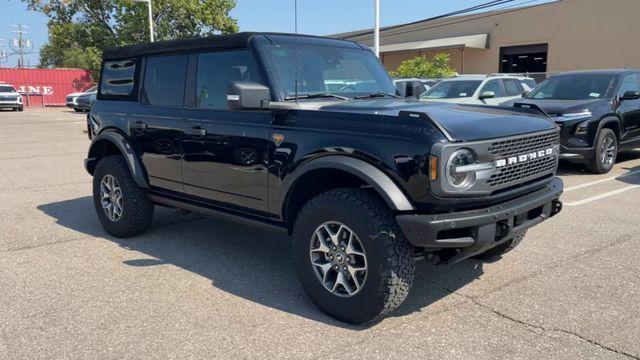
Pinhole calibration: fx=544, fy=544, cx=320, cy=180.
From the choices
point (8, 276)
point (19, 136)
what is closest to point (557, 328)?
point (8, 276)

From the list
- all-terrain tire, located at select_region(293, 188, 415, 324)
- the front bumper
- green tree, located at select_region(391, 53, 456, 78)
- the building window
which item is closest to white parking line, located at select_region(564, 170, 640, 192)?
the front bumper

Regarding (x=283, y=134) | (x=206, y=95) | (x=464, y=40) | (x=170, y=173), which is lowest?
(x=170, y=173)

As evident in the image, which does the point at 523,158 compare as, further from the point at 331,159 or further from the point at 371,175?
the point at 331,159

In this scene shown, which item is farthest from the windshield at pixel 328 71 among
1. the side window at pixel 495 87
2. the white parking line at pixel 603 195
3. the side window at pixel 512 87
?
the side window at pixel 512 87

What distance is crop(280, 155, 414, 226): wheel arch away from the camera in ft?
10.6

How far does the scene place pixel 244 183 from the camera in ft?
13.6

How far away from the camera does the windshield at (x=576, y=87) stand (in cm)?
952

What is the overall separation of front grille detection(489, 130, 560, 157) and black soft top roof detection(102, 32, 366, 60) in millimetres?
1909

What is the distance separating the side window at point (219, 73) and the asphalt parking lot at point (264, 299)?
1419mm

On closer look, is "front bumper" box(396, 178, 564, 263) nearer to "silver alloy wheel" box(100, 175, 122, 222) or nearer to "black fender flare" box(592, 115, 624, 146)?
"silver alloy wheel" box(100, 175, 122, 222)

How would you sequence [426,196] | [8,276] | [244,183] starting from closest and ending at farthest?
[426,196], [244,183], [8,276]

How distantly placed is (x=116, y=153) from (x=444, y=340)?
155 inches

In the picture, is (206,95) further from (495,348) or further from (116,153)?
(495,348)

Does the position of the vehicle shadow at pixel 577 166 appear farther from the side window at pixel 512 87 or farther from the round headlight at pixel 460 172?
the round headlight at pixel 460 172
